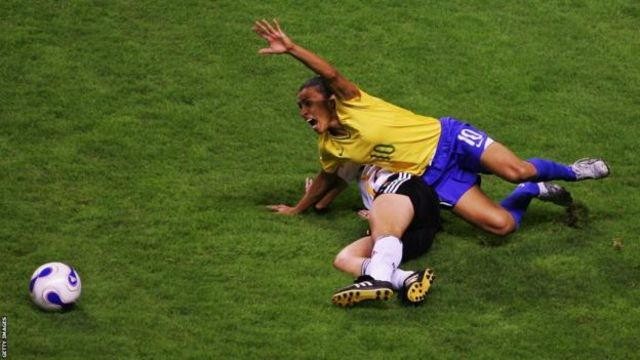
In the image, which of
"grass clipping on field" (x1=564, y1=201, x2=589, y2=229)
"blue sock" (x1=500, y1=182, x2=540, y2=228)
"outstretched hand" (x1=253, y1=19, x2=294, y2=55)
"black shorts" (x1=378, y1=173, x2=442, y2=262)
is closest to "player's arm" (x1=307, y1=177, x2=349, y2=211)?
"black shorts" (x1=378, y1=173, x2=442, y2=262)

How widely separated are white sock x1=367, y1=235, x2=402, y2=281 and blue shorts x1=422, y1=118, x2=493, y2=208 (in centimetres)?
88

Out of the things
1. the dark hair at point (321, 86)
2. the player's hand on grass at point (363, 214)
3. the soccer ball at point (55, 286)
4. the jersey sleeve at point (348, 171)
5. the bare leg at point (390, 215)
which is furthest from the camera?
the player's hand on grass at point (363, 214)

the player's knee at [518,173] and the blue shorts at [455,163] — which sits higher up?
the blue shorts at [455,163]

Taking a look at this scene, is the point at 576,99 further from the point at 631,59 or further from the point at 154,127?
the point at 154,127

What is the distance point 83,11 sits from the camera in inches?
550

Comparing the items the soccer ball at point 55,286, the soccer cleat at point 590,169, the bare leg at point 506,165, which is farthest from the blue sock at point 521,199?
the soccer ball at point 55,286

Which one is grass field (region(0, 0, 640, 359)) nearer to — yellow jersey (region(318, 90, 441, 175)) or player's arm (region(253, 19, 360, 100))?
yellow jersey (region(318, 90, 441, 175))

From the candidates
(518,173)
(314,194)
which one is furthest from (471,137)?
(314,194)

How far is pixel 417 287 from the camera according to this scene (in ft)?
30.9

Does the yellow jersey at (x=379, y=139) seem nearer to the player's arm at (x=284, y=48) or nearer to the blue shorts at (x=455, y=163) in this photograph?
the blue shorts at (x=455, y=163)

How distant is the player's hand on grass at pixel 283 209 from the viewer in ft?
35.9

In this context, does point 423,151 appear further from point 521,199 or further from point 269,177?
point 269,177

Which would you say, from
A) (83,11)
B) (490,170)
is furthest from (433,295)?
(83,11)

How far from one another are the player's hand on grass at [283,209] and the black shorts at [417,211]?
933mm
